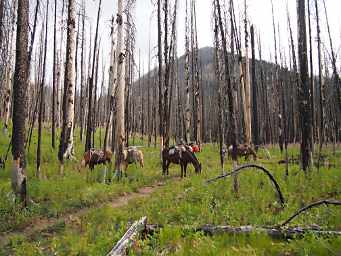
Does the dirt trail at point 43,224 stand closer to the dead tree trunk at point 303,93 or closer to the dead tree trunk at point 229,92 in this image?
the dead tree trunk at point 229,92

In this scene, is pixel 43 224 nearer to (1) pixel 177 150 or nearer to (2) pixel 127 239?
(2) pixel 127 239

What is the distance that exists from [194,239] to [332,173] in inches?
299

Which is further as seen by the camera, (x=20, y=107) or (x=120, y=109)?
(x=120, y=109)

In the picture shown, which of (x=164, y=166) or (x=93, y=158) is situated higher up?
(x=93, y=158)

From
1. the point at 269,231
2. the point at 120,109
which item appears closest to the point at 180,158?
the point at 120,109

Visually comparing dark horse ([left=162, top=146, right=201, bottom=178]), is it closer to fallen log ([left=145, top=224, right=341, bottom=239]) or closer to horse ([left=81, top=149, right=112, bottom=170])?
horse ([left=81, top=149, right=112, bottom=170])

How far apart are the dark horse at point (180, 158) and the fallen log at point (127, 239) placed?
8389 millimetres

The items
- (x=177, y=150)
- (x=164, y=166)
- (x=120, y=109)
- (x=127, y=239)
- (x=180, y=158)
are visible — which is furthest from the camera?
(x=177, y=150)

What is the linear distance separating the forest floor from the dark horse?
1.62 m

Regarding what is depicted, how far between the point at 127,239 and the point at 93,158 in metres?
10.0

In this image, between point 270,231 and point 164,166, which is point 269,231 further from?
point 164,166

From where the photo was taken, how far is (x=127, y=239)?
4523 millimetres

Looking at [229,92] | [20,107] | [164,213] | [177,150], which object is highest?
[229,92]

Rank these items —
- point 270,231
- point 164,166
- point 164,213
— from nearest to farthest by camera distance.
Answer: point 270,231 < point 164,213 < point 164,166
